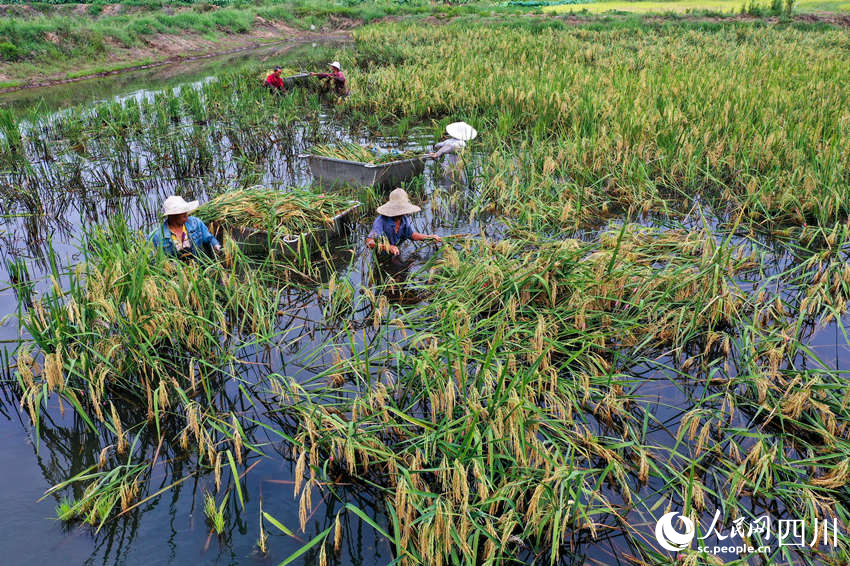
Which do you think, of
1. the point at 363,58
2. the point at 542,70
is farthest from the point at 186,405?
the point at 363,58

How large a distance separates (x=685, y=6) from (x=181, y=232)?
1400 inches

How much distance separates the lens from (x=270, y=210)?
5.00 meters

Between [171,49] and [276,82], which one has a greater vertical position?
[171,49]

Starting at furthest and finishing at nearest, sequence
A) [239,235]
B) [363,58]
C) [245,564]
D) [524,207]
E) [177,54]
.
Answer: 1. [177,54]
2. [363,58]
3. [524,207]
4. [239,235]
5. [245,564]

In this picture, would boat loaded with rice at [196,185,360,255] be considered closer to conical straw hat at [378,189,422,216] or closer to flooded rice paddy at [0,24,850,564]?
flooded rice paddy at [0,24,850,564]

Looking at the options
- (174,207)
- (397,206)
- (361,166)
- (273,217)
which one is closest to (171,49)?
(361,166)

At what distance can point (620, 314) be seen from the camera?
3658 millimetres

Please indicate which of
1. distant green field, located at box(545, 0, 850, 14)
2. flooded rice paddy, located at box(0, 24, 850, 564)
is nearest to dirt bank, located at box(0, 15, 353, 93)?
flooded rice paddy, located at box(0, 24, 850, 564)

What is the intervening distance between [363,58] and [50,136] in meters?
9.74

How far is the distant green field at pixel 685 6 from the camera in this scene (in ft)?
90.9

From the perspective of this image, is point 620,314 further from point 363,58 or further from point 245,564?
point 363,58

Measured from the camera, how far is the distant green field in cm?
2772

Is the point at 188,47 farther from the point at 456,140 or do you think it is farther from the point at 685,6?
the point at 685,6

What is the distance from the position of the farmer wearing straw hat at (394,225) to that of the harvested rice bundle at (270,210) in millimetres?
543
